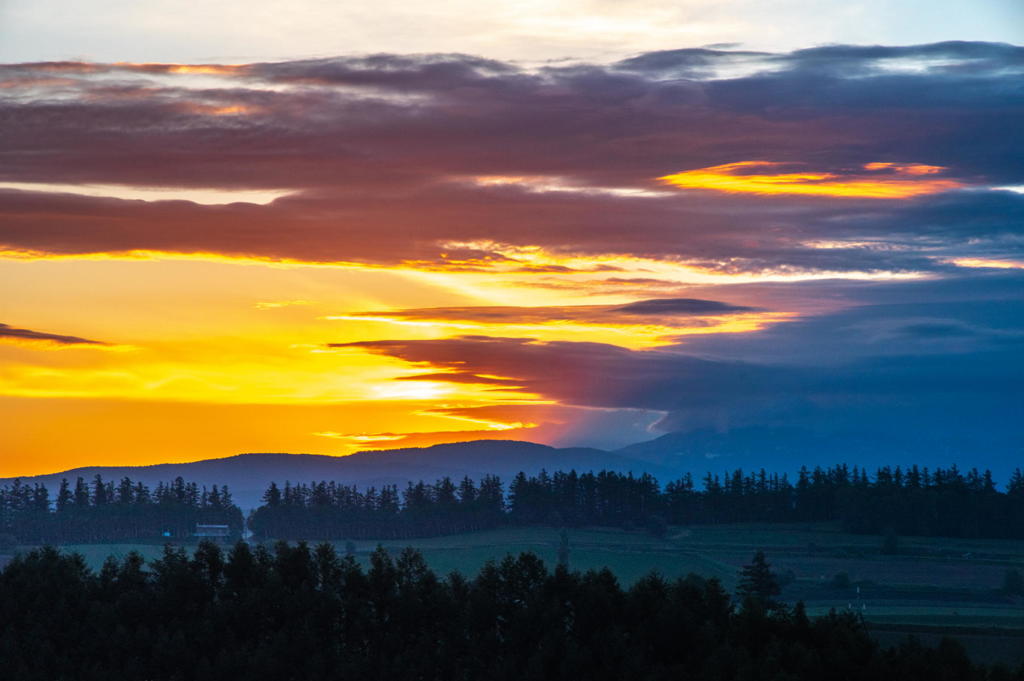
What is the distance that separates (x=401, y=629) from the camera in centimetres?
7175

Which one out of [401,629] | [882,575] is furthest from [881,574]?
[401,629]

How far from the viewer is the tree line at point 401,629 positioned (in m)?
65.0

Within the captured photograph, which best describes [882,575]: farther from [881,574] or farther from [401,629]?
[401,629]

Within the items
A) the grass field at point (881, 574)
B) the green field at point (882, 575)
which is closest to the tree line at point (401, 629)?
the green field at point (882, 575)

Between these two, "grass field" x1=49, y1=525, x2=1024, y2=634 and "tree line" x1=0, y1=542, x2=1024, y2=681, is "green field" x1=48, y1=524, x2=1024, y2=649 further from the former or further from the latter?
"tree line" x1=0, y1=542, x2=1024, y2=681

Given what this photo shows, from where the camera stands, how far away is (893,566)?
17800cm

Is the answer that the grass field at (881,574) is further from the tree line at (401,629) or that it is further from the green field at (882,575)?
the tree line at (401,629)

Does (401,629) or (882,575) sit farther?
(882,575)

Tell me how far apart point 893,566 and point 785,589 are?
23980 millimetres

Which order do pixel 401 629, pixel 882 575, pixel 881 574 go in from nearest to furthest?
pixel 401 629 < pixel 882 575 < pixel 881 574

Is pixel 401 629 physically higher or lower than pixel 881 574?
lower

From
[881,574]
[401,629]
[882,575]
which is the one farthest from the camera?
[881,574]

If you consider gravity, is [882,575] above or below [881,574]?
below

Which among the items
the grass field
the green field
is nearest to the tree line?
the green field
